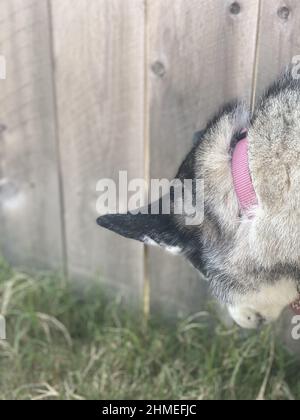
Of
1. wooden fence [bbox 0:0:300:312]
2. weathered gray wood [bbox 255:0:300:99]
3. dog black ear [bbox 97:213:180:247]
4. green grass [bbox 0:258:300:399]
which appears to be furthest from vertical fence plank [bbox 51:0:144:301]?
dog black ear [bbox 97:213:180:247]

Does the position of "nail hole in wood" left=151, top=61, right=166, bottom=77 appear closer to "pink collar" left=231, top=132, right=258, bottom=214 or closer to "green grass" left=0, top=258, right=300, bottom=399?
"pink collar" left=231, top=132, right=258, bottom=214

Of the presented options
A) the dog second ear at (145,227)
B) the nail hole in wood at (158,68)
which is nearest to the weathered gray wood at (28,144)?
the nail hole in wood at (158,68)

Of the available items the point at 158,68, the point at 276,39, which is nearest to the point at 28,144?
the point at 158,68

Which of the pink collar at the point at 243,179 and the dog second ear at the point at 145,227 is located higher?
the pink collar at the point at 243,179

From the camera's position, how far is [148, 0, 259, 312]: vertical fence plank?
1.86m

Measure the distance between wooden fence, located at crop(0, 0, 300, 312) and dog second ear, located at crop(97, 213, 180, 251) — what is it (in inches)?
17.4

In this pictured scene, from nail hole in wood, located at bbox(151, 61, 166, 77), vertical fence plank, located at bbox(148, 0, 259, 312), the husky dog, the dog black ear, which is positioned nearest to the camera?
the husky dog

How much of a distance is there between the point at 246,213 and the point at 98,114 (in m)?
0.73

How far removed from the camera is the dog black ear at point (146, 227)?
1.70 meters

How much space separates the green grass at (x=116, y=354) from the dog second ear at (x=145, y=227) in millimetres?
618

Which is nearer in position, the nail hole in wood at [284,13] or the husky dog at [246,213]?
the husky dog at [246,213]

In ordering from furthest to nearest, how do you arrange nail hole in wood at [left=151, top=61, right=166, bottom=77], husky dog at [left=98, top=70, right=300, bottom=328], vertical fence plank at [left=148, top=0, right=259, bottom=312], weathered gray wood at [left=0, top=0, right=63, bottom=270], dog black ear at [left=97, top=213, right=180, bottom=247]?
weathered gray wood at [left=0, top=0, right=63, bottom=270]
nail hole in wood at [left=151, top=61, right=166, bottom=77]
vertical fence plank at [left=148, top=0, right=259, bottom=312]
dog black ear at [left=97, top=213, right=180, bottom=247]
husky dog at [left=98, top=70, right=300, bottom=328]

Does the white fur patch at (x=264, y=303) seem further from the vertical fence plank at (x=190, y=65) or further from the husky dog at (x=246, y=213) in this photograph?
the vertical fence plank at (x=190, y=65)
